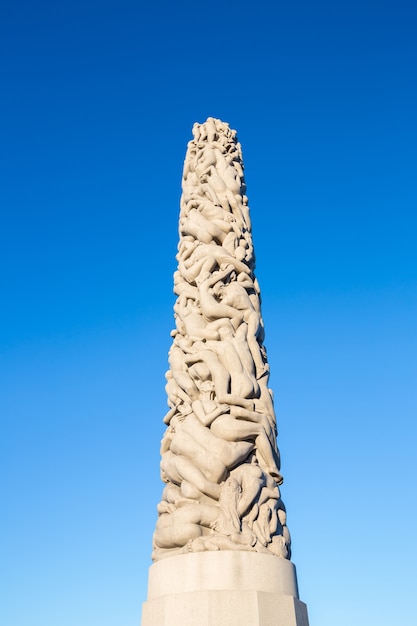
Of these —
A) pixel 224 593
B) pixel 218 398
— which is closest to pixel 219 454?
pixel 218 398

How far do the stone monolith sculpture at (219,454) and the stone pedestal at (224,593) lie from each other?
0.01m

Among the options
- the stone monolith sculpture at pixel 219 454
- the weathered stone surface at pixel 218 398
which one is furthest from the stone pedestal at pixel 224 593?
the weathered stone surface at pixel 218 398

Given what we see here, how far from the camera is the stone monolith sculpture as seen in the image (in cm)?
802

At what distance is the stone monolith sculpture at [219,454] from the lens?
8.02 meters

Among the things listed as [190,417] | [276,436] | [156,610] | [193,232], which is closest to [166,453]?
[190,417]

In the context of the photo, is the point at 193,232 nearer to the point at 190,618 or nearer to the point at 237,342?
the point at 237,342

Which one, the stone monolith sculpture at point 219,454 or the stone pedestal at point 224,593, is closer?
the stone pedestal at point 224,593

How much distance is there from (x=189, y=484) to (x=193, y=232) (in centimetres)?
473

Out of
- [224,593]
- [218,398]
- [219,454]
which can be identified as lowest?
[224,593]

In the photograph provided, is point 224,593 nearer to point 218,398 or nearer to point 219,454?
point 219,454

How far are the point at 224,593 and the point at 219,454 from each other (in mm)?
1782

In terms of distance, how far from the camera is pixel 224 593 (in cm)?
784

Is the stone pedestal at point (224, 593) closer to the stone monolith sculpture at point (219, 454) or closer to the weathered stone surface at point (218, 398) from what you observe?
the stone monolith sculpture at point (219, 454)

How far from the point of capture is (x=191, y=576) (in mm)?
8125
